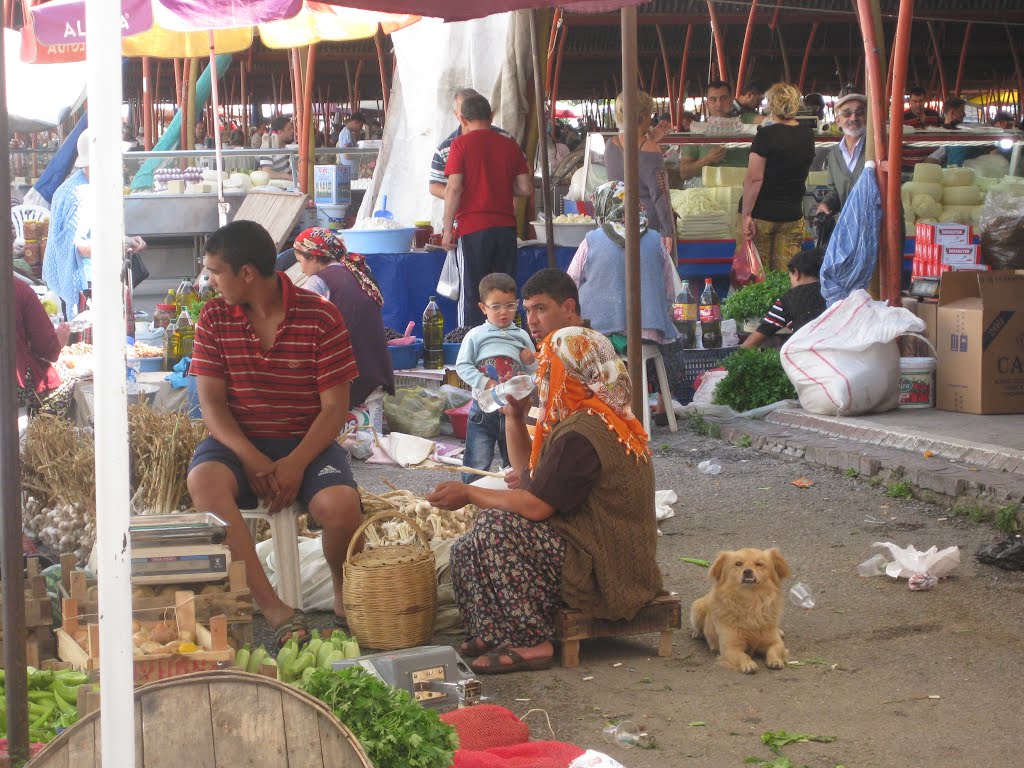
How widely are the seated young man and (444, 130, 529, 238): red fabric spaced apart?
153 inches

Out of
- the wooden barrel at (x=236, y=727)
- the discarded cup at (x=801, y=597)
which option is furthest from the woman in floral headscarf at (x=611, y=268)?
the wooden barrel at (x=236, y=727)

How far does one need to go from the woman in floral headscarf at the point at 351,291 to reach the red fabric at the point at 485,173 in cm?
189

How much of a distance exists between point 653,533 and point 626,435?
355mm

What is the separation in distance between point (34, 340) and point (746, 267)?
5.99m

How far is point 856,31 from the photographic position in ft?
83.7

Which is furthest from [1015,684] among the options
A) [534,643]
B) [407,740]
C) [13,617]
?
[13,617]

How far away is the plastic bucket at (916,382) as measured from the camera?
25.2 feet

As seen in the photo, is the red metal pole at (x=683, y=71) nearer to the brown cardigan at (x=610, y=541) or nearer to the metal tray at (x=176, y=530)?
the brown cardigan at (x=610, y=541)

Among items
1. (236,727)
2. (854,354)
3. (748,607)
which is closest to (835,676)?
(748,607)

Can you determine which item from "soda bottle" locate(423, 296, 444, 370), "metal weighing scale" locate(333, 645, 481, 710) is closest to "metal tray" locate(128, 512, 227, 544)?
"metal weighing scale" locate(333, 645, 481, 710)

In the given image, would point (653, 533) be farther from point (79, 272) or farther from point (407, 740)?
point (79, 272)

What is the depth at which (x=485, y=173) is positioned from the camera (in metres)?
8.44

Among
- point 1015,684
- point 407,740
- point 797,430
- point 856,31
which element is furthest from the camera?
point 856,31

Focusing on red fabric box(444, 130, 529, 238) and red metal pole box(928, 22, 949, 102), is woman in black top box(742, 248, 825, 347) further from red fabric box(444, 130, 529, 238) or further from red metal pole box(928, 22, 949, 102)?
red metal pole box(928, 22, 949, 102)
